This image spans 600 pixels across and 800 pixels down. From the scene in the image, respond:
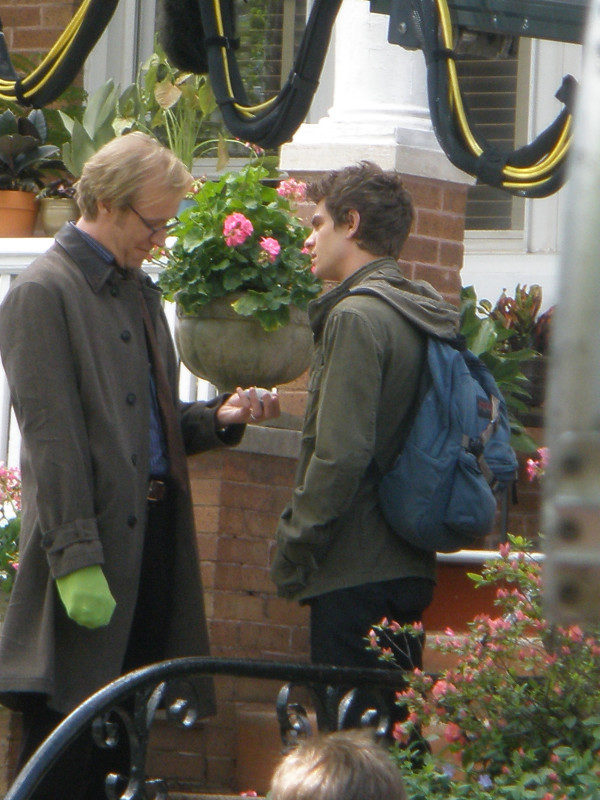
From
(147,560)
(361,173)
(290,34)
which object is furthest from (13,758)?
(290,34)

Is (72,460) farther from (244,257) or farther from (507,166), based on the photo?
(244,257)

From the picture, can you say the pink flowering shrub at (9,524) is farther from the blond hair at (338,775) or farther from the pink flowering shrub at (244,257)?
the blond hair at (338,775)

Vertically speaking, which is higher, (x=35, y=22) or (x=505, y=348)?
(x=35, y=22)

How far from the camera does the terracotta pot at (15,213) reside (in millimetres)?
5758

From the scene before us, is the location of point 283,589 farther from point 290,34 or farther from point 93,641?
point 290,34

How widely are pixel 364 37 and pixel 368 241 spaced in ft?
5.25

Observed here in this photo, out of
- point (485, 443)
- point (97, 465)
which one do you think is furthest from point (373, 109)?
point (97, 465)

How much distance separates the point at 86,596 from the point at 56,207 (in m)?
3.22

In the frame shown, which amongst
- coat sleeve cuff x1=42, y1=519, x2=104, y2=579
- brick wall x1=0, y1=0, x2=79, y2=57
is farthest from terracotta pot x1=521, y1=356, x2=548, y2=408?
coat sleeve cuff x1=42, y1=519, x2=104, y2=579

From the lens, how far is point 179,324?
169 inches

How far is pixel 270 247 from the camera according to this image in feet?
13.3

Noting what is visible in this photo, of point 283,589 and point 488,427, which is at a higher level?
point 488,427

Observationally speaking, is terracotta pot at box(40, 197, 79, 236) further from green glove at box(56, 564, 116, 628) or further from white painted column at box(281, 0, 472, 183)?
green glove at box(56, 564, 116, 628)

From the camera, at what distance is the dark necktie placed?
3.20 metres
